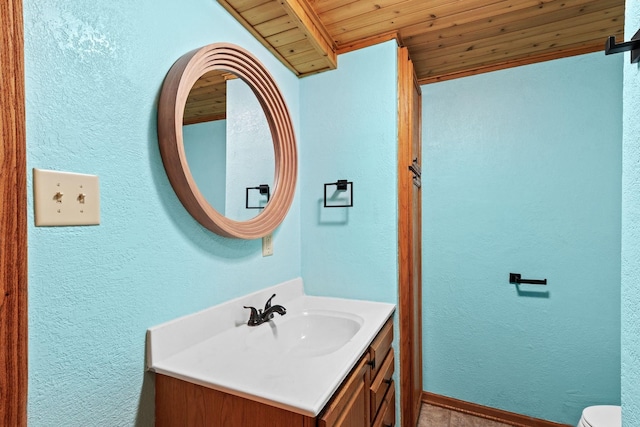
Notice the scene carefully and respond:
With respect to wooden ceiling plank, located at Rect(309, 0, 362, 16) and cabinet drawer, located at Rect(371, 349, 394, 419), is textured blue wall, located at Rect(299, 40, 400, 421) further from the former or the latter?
wooden ceiling plank, located at Rect(309, 0, 362, 16)

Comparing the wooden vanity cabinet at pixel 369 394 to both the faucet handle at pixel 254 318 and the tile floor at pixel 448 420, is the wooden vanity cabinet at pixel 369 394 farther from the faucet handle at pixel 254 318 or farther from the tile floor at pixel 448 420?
the tile floor at pixel 448 420

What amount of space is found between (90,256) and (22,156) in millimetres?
258

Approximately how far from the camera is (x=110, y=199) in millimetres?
765

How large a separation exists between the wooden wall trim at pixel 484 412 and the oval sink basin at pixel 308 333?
121cm

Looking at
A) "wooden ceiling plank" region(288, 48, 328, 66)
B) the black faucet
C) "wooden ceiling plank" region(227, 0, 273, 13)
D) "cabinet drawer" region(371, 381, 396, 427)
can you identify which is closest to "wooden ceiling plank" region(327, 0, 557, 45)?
"wooden ceiling plank" region(288, 48, 328, 66)

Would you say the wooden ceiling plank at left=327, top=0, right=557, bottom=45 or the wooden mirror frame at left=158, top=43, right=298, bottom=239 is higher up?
the wooden ceiling plank at left=327, top=0, right=557, bottom=45

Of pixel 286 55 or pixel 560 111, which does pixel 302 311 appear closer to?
pixel 286 55

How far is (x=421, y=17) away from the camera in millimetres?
1391

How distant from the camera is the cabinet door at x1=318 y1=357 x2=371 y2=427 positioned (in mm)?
715

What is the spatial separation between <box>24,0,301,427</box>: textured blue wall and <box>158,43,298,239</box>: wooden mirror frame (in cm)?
4

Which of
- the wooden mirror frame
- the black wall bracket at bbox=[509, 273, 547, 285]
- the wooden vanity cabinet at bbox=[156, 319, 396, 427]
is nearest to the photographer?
the wooden vanity cabinet at bbox=[156, 319, 396, 427]

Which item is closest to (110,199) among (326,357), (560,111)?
(326,357)

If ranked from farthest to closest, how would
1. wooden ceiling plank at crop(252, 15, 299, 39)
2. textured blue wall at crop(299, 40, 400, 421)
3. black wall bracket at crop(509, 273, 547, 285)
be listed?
black wall bracket at crop(509, 273, 547, 285), textured blue wall at crop(299, 40, 400, 421), wooden ceiling plank at crop(252, 15, 299, 39)

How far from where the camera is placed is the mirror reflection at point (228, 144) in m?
1.00
